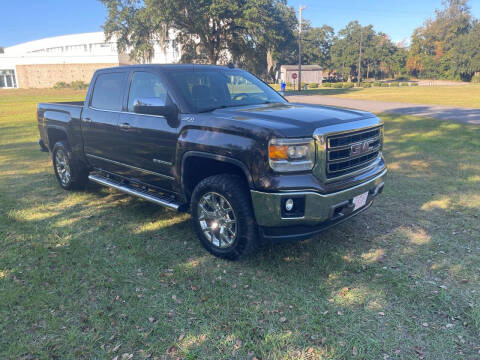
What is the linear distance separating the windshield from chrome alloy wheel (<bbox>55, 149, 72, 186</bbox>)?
297cm

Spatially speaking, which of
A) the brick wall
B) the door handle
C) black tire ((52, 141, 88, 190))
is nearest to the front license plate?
the door handle

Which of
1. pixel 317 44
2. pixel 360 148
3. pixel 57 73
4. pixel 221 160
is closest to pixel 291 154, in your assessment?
pixel 221 160

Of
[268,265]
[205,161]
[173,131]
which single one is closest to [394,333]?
[268,265]

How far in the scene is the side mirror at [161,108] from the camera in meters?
4.03

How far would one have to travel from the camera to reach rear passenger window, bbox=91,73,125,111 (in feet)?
16.7

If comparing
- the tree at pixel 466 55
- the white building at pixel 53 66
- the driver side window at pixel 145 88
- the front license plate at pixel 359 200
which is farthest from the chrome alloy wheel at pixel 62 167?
the tree at pixel 466 55

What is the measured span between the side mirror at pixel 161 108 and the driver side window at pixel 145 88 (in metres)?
0.12

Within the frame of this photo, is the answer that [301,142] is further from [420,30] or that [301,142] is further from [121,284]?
[420,30]

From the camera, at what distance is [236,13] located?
2791cm

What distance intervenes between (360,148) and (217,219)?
1669 mm

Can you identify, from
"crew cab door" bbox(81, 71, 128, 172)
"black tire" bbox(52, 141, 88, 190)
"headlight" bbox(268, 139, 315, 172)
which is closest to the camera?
"headlight" bbox(268, 139, 315, 172)

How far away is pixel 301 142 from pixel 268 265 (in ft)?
4.57

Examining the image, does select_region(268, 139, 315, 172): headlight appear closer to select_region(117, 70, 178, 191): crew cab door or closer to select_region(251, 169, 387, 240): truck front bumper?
select_region(251, 169, 387, 240): truck front bumper

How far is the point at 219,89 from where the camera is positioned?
15.2 ft
